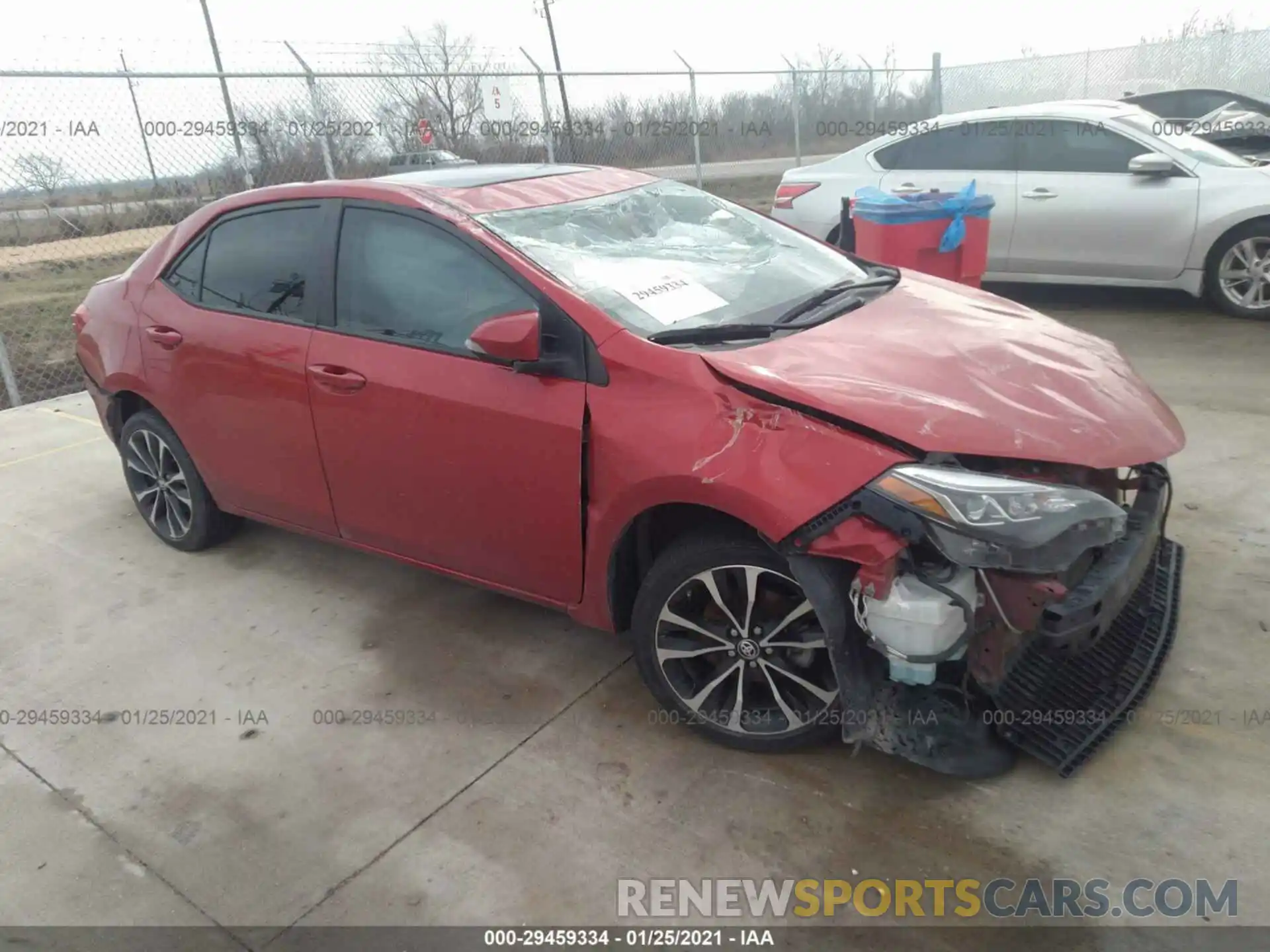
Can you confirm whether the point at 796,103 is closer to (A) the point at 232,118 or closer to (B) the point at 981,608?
(A) the point at 232,118

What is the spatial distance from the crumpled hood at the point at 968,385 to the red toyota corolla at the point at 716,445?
0.04ft

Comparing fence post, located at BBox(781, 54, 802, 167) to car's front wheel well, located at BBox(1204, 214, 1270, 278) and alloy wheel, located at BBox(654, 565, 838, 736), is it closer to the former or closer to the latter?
car's front wheel well, located at BBox(1204, 214, 1270, 278)

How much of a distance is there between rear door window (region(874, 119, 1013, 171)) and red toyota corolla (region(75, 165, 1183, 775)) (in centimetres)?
435

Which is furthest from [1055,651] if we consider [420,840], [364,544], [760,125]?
[760,125]

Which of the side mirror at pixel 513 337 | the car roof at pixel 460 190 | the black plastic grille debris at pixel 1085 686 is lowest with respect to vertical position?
the black plastic grille debris at pixel 1085 686

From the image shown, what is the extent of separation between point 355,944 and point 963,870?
4.90 feet

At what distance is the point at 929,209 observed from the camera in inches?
247

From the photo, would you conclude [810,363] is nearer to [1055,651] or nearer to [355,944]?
[1055,651]

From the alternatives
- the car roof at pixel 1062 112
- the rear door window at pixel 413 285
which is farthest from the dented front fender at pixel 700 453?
the car roof at pixel 1062 112

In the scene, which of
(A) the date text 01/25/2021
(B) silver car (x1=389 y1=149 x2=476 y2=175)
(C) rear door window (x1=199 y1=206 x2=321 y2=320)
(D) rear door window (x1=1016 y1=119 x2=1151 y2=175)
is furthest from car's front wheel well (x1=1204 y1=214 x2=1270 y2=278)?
(B) silver car (x1=389 y1=149 x2=476 y2=175)

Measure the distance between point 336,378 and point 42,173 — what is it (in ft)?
19.8

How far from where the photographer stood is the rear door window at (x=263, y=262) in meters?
3.45

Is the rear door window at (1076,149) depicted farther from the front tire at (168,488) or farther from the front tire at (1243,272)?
the front tire at (168,488)

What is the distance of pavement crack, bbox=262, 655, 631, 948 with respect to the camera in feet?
7.73
